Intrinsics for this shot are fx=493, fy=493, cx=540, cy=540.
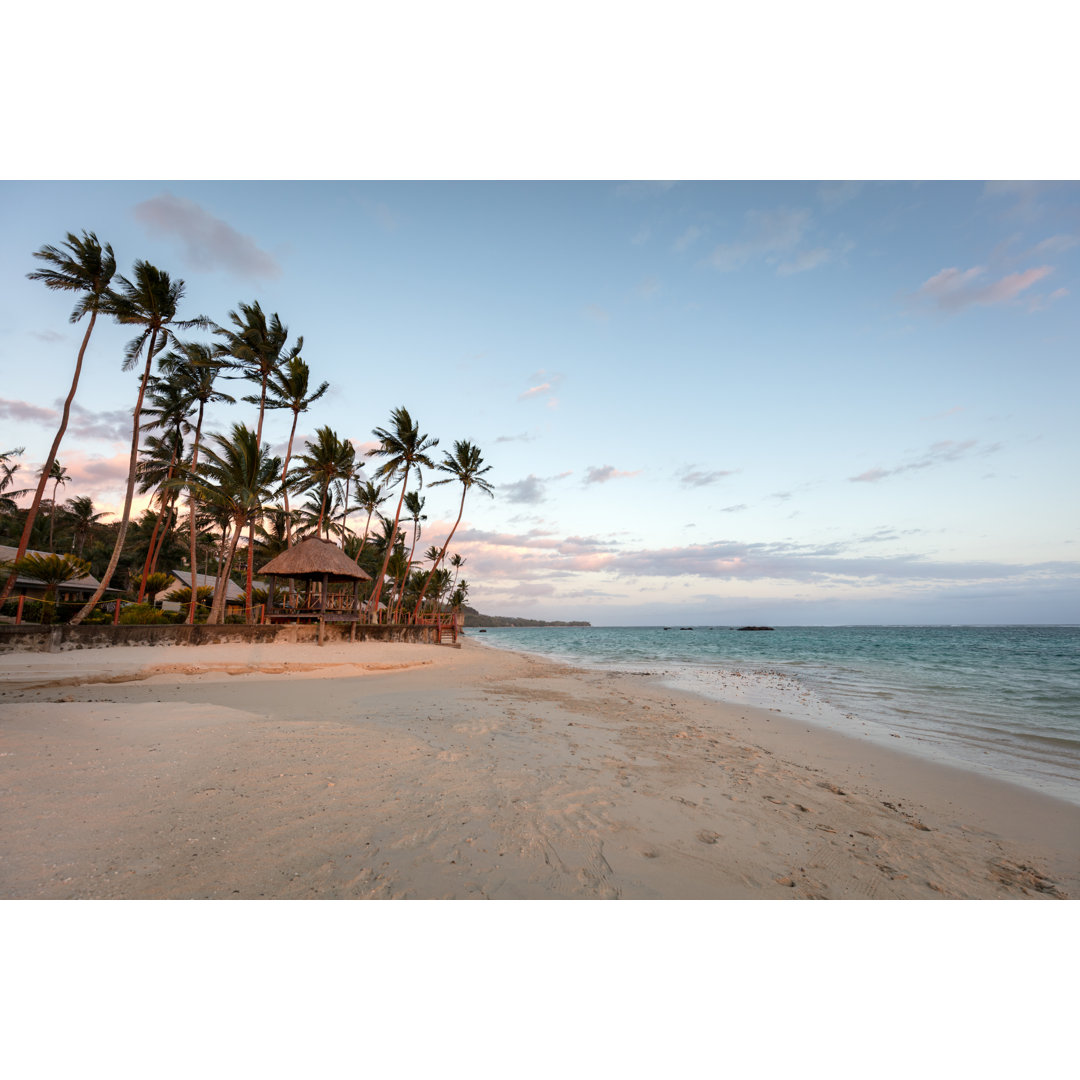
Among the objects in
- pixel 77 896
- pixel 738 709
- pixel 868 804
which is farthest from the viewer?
pixel 738 709

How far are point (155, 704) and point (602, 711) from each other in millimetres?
7521

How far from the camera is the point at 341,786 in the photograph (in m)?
4.36

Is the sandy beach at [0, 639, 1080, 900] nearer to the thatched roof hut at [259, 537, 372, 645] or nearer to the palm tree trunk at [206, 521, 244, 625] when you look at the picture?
the palm tree trunk at [206, 521, 244, 625]

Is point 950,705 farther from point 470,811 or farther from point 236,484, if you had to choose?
point 236,484

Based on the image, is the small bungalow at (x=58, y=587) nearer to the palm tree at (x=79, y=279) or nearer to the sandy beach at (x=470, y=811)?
the palm tree at (x=79, y=279)

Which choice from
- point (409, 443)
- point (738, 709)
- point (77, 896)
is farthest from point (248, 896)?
point (409, 443)

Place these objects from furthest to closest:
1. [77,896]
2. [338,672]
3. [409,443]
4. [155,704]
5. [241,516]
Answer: [409,443] < [241,516] < [338,672] < [155,704] < [77,896]

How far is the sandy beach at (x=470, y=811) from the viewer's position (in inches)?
118

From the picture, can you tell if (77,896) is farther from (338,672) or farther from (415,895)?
(338,672)

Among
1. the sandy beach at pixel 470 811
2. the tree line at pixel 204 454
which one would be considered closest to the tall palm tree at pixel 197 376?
the tree line at pixel 204 454

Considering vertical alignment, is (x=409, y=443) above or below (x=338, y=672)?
above

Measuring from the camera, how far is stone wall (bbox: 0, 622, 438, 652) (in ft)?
39.4

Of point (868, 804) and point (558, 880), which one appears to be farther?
point (868, 804)

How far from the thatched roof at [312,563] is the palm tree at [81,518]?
113 ft
